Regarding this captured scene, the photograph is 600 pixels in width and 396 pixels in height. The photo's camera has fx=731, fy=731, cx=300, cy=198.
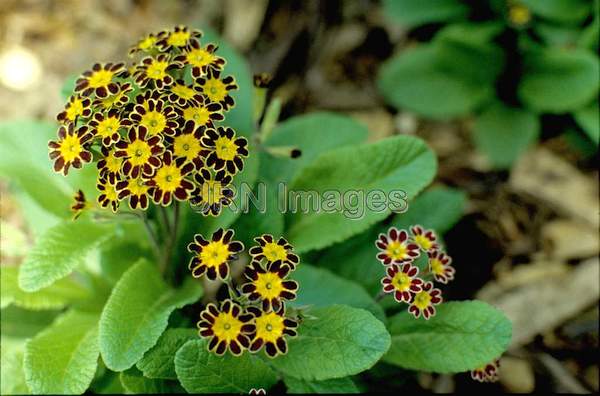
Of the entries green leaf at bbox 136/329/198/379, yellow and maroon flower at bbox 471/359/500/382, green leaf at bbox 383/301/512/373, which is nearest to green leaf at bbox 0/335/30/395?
green leaf at bbox 136/329/198/379

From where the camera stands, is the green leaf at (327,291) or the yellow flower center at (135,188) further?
the green leaf at (327,291)

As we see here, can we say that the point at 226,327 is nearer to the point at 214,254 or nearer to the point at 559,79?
the point at 214,254

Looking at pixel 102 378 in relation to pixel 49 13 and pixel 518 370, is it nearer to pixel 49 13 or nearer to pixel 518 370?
pixel 518 370

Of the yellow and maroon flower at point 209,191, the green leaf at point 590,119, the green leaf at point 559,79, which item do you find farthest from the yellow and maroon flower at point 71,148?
the green leaf at point 559,79

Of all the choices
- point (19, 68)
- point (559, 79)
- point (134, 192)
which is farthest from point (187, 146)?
point (19, 68)

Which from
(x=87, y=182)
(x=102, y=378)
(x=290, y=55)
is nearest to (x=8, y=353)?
(x=102, y=378)

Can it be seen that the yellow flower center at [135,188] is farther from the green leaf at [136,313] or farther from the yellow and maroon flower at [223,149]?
the green leaf at [136,313]
